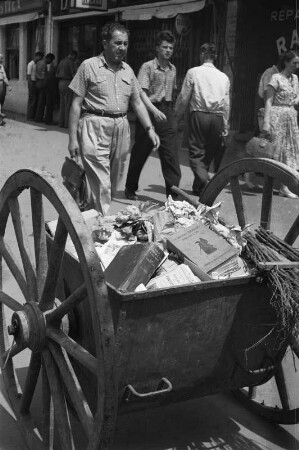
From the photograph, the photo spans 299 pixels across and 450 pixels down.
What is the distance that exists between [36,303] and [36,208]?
0.39 meters

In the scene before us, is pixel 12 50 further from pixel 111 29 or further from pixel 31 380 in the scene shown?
pixel 31 380

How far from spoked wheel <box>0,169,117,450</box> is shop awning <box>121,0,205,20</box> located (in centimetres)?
955

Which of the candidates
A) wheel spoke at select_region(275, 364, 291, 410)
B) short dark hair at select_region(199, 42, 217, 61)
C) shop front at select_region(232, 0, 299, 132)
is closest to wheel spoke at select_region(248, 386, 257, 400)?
wheel spoke at select_region(275, 364, 291, 410)

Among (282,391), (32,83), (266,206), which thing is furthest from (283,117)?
(32,83)

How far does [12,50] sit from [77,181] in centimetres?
1757

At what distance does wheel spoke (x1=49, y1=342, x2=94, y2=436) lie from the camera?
2.21 m

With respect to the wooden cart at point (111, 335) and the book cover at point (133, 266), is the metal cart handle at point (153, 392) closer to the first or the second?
the wooden cart at point (111, 335)

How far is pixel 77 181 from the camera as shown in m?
4.69

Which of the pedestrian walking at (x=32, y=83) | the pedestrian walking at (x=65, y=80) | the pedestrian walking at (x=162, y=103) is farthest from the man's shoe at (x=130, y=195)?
the pedestrian walking at (x=32, y=83)

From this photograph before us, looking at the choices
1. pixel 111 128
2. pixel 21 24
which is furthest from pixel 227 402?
pixel 21 24

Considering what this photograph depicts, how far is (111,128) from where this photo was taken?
5035mm

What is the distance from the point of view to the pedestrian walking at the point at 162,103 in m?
7.09

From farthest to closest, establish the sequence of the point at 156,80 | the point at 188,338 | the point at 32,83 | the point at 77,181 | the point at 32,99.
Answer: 1. the point at 32,99
2. the point at 32,83
3. the point at 156,80
4. the point at 77,181
5. the point at 188,338

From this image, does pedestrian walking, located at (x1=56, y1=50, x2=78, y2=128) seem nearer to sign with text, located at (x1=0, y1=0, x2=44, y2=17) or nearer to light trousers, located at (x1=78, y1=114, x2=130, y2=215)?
sign with text, located at (x1=0, y1=0, x2=44, y2=17)
